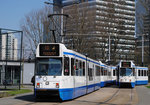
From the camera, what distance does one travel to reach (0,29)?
2283 centimetres

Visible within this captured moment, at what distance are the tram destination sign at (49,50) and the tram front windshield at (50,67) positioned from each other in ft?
1.05

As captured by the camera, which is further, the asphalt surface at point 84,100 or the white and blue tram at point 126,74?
the white and blue tram at point 126,74

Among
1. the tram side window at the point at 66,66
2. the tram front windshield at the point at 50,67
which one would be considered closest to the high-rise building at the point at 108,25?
the tram side window at the point at 66,66

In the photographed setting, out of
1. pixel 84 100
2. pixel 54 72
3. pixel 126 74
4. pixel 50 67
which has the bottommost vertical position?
pixel 84 100

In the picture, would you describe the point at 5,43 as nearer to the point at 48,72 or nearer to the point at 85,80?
the point at 85,80

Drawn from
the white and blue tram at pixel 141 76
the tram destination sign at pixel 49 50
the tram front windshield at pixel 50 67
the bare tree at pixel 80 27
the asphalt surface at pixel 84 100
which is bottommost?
the asphalt surface at pixel 84 100

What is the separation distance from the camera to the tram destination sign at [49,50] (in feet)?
51.3

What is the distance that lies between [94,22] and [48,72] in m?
29.2

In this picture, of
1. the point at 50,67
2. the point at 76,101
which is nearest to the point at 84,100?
the point at 76,101

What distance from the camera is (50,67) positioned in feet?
50.9

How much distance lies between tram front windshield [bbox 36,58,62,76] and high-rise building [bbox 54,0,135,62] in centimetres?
2690

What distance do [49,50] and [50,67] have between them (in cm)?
92

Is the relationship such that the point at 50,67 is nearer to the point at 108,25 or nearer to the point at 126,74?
the point at 126,74

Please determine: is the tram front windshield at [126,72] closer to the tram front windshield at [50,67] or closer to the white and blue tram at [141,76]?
the white and blue tram at [141,76]
